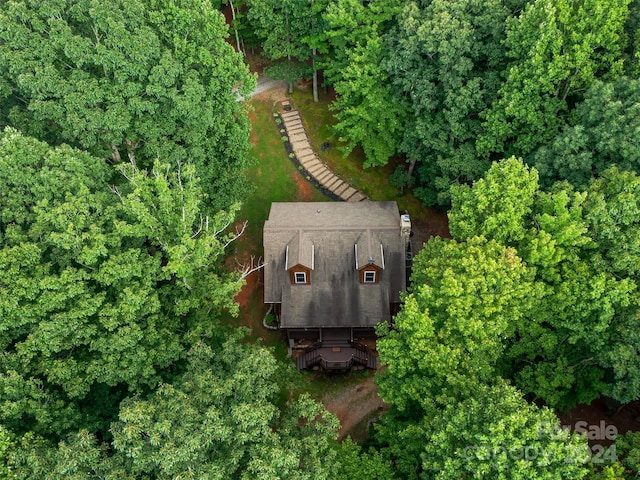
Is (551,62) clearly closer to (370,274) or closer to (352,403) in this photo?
(370,274)

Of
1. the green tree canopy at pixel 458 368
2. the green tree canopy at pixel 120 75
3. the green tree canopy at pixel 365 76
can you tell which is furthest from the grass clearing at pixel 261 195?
the green tree canopy at pixel 458 368

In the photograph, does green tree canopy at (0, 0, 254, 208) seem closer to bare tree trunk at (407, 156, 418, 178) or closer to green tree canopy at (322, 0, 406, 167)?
green tree canopy at (322, 0, 406, 167)

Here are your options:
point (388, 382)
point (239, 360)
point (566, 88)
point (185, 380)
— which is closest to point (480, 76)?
point (566, 88)

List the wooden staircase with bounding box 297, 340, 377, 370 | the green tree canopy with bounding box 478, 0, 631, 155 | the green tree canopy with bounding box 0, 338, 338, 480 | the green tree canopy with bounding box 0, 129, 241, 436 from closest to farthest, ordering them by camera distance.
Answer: the green tree canopy with bounding box 0, 338, 338, 480 → the green tree canopy with bounding box 0, 129, 241, 436 → the green tree canopy with bounding box 478, 0, 631, 155 → the wooden staircase with bounding box 297, 340, 377, 370

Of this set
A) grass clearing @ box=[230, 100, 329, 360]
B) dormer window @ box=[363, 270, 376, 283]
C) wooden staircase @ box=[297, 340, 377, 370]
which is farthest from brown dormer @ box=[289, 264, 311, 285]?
grass clearing @ box=[230, 100, 329, 360]

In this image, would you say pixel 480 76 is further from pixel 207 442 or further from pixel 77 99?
pixel 207 442

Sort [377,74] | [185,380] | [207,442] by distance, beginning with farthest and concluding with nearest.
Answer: [377,74], [185,380], [207,442]
